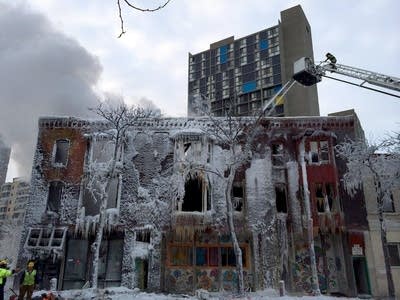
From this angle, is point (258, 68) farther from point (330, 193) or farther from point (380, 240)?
point (380, 240)

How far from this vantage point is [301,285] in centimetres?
2177

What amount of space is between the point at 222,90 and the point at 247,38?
35.1ft

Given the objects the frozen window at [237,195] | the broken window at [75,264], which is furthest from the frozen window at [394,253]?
the broken window at [75,264]

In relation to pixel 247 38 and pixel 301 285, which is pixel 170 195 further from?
pixel 247 38

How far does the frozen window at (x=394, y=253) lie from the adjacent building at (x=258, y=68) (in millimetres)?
34648

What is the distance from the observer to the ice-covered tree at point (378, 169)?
64.7ft

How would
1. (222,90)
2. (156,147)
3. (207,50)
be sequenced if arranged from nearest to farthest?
1. (156,147)
2. (222,90)
3. (207,50)

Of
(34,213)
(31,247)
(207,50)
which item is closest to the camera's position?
(31,247)

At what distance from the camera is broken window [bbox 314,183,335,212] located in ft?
75.6

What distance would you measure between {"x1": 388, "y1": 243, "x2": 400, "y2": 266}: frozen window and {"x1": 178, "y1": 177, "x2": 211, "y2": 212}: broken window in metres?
10.9

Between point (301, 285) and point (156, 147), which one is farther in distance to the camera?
point (156, 147)

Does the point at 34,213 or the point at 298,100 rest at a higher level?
the point at 298,100

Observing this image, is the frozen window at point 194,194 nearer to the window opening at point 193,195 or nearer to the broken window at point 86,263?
the window opening at point 193,195

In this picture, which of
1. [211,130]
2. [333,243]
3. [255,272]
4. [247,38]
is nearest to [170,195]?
[211,130]
